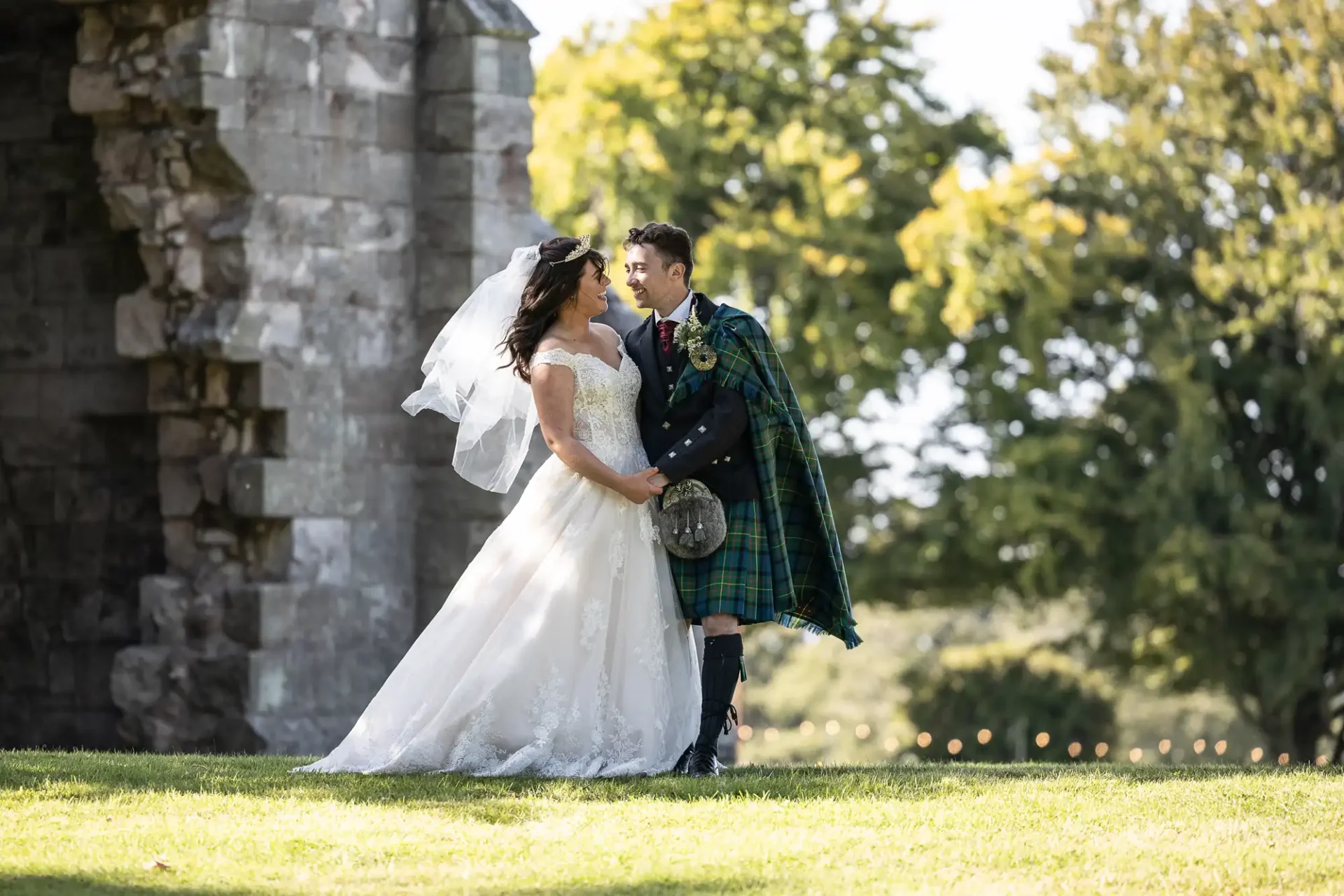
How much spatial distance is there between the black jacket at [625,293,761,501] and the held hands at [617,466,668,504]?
0.05 m

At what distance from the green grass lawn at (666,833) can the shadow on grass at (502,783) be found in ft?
0.06

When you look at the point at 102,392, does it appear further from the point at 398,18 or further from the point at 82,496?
the point at 398,18

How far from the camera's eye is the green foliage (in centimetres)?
2384

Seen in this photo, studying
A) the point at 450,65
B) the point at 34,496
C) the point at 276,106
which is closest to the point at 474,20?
the point at 450,65

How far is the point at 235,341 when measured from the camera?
35.2 ft

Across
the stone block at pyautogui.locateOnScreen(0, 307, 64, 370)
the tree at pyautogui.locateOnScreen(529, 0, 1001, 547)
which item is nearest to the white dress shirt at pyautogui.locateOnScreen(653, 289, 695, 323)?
the stone block at pyautogui.locateOnScreen(0, 307, 64, 370)

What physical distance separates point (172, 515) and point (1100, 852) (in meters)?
6.81

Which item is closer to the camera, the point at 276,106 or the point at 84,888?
the point at 84,888

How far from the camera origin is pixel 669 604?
7312 mm

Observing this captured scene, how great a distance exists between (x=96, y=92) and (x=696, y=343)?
4.92 meters

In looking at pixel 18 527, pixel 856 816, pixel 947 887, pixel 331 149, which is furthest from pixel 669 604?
pixel 18 527

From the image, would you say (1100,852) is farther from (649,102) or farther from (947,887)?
(649,102)

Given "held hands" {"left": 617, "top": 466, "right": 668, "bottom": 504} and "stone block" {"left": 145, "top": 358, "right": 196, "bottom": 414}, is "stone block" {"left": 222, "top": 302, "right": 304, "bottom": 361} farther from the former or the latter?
"held hands" {"left": 617, "top": 466, "right": 668, "bottom": 504}

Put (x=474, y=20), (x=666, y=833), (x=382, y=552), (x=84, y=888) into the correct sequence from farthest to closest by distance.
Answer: (x=474, y=20) → (x=382, y=552) → (x=666, y=833) → (x=84, y=888)
